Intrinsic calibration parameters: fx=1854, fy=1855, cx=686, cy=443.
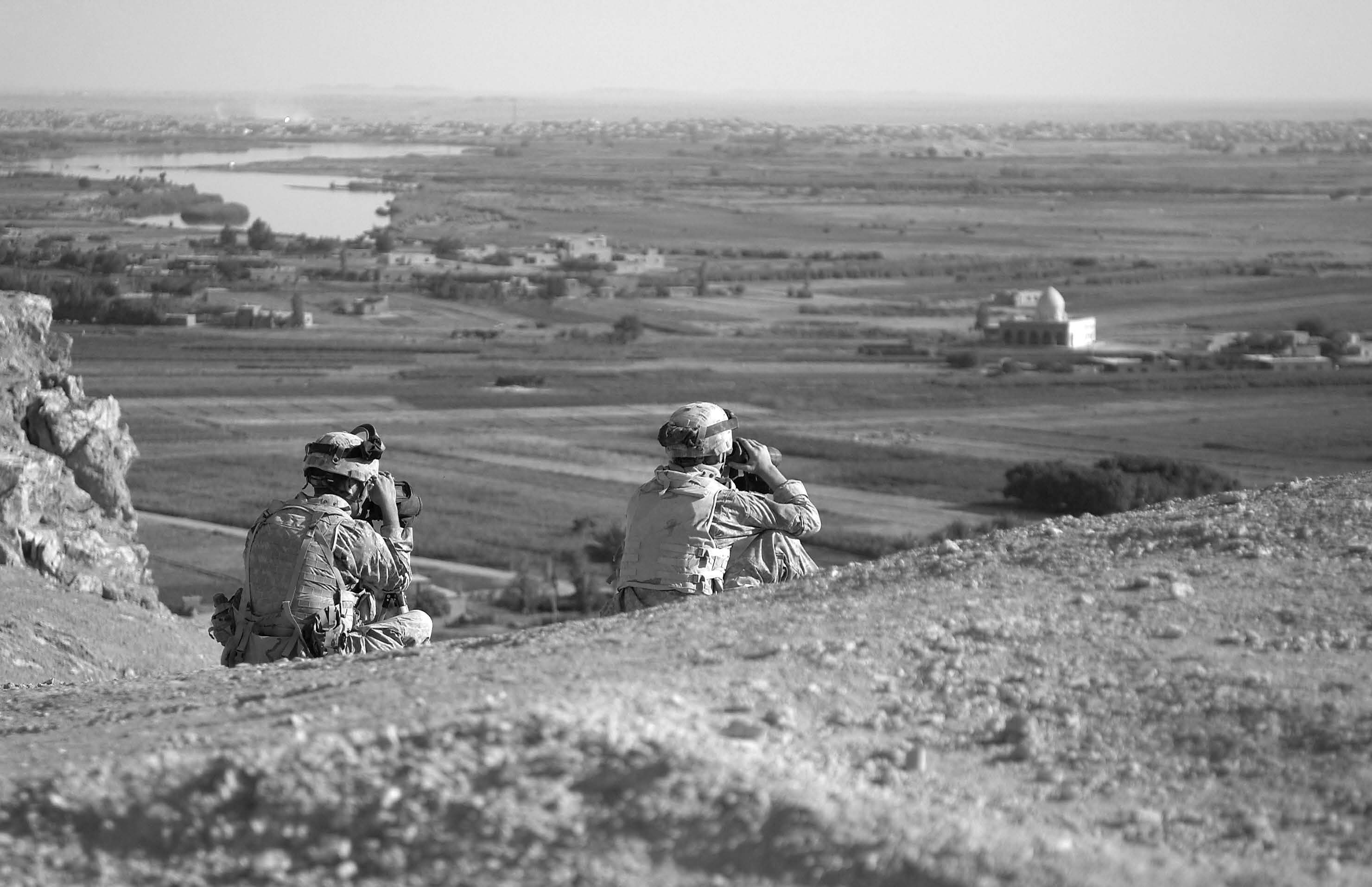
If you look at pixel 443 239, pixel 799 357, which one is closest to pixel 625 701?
pixel 799 357

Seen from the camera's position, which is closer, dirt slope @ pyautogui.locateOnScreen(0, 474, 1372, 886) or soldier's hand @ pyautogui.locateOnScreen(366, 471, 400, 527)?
dirt slope @ pyautogui.locateOnScreen(0, 474, 1372, 886)

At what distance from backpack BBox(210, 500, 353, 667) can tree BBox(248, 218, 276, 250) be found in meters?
33.8

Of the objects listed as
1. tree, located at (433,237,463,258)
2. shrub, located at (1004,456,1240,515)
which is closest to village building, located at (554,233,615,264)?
tree, located at (433,237,463,258)

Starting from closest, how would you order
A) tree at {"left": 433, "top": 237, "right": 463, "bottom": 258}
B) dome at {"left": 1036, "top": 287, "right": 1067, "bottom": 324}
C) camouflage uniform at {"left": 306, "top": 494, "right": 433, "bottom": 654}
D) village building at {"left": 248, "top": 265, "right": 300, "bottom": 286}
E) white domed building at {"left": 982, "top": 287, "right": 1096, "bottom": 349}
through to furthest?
camouflage uniform at {"left": 306, "top": 494, "right": 433, "bottom": 654}, village building at {"left": 248, "top": 265, "right": 300, "bottom": 286}, white domed building at {"left": 982, "top": 287, "right": 1096, "bottom": 349}, dome at {"left": 1036, "top": 287, "right": 1067, "bottom": 324}, tree at {"left": 433, "top": 237, "right": 463, "bottom": 258}

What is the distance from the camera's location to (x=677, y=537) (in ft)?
23.5

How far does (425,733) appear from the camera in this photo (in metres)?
4.39

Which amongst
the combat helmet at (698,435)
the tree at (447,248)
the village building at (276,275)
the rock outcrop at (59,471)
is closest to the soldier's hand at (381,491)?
the combat helmet at (698,435)

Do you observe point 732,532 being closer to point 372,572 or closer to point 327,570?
point 372,572

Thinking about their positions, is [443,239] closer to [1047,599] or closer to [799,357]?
[799,357]

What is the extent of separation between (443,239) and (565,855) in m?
68.2

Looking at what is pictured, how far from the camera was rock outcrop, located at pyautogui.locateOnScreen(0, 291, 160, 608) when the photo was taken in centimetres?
1112

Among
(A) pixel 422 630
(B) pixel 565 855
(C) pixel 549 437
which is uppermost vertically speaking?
(B) pixel 565 855

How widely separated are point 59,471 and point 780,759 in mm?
8349

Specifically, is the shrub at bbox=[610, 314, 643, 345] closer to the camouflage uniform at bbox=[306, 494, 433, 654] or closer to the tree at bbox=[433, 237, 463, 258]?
the tree at bbox=[433, 237, 463, 258]
